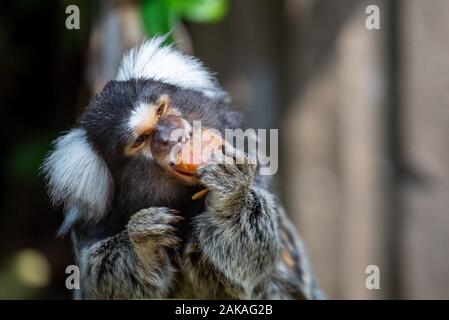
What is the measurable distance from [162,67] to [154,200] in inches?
22.4

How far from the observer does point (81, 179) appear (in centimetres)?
267

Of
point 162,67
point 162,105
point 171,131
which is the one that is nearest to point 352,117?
point 162,67

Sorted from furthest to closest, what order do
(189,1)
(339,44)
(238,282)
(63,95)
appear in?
(63,95) → (339,44) → (189,1) → (238,282)

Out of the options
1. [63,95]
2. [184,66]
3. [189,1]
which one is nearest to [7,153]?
[63,95]

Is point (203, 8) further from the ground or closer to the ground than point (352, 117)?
further from the ground

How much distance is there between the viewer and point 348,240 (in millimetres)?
4180

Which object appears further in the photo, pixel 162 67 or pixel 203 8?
pixel 203 8

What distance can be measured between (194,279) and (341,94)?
193cm

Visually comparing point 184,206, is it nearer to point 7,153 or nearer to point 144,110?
point 144,110

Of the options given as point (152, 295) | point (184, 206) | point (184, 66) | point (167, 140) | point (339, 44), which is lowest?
point (152, 295)

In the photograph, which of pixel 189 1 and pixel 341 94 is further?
pixel 341 94

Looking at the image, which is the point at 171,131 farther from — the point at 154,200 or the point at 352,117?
the point at 352,117

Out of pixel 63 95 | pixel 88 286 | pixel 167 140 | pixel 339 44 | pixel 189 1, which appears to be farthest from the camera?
pixel 63 95

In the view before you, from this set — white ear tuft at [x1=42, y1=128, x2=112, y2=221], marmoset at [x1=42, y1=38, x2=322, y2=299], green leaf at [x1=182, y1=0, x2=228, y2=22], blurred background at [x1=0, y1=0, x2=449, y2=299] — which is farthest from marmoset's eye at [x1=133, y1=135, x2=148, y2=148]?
blurred background at [x1=0, y1=0, x2=449, y2=299]
